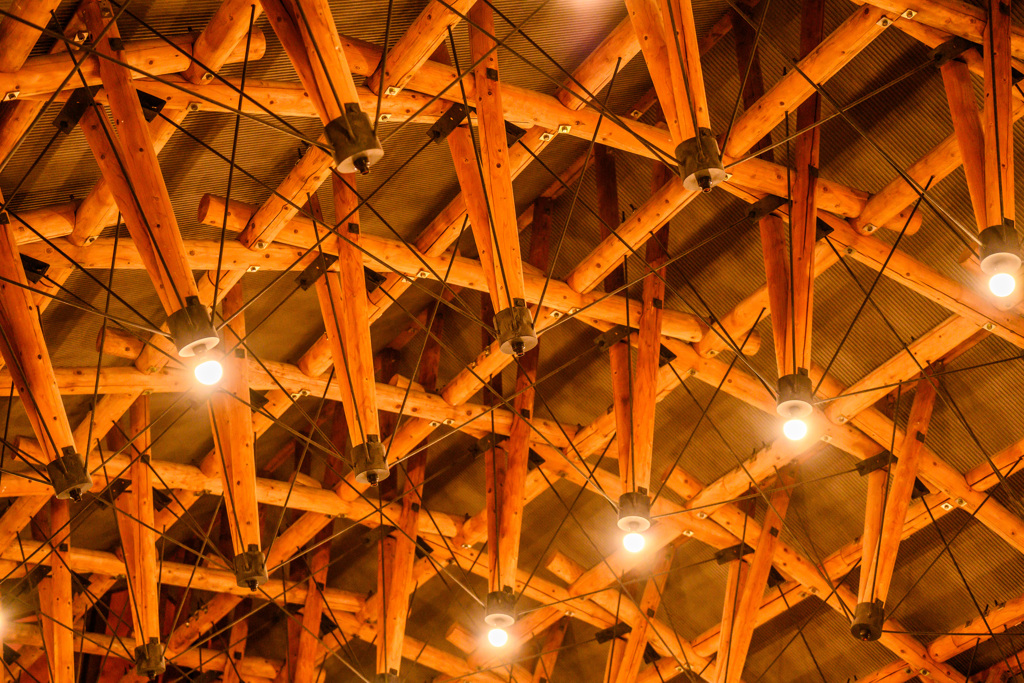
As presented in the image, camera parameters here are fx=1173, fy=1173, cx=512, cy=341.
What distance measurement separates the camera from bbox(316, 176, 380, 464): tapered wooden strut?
917 centimetres

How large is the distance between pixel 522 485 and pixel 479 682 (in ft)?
14.3

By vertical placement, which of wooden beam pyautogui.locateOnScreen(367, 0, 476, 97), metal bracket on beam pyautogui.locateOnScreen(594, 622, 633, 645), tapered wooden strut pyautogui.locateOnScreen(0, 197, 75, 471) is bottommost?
tapered wooden strut pyautogui.locateOnScreen(0, 197, 75, 471)

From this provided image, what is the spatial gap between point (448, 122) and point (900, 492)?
5408mm

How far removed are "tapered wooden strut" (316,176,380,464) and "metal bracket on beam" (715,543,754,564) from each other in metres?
5.36

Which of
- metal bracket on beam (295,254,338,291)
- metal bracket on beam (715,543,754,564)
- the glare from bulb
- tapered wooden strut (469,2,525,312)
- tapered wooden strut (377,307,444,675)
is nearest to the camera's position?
the glare from bulb

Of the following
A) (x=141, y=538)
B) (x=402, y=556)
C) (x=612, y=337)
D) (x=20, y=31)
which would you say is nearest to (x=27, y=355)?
(x=20, y=31)

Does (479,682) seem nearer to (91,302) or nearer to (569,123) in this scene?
(91,302)

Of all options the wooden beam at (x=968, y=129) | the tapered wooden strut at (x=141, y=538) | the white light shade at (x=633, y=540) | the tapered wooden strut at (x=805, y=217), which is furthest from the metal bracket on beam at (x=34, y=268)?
the wooden beam at (x=968, y=129)

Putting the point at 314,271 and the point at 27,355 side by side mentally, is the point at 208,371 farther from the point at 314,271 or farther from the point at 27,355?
the point at 314,271

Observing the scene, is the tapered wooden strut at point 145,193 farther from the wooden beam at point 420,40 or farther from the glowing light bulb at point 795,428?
the glowing light bulb at point 795,428

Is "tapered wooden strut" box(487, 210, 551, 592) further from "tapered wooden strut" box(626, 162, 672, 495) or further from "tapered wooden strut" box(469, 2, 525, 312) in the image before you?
"tapered wooden strut" box(469, 2, 525, 312)

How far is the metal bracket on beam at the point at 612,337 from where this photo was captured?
1109 cm

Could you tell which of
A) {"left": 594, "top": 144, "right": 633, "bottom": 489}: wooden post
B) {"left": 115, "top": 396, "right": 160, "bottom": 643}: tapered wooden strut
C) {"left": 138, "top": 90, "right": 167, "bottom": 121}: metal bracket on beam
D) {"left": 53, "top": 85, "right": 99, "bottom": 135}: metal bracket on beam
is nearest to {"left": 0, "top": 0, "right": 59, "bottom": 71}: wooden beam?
{"left": 53, "top": 85, "right": 99, "bottom": 135}: metal bracket on beam

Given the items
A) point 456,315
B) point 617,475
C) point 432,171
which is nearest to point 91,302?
point 432,171
